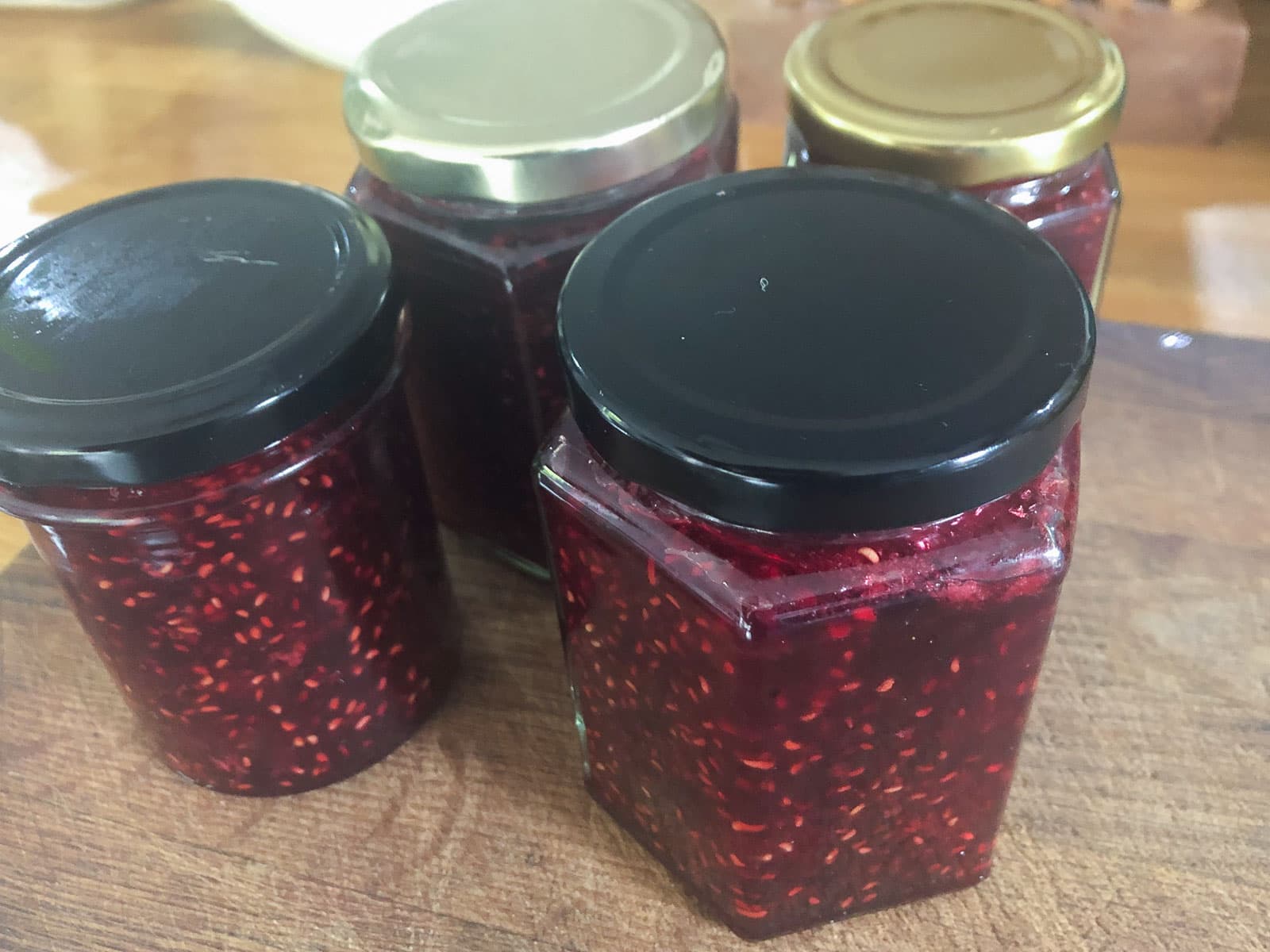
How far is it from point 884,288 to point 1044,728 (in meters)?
0.23

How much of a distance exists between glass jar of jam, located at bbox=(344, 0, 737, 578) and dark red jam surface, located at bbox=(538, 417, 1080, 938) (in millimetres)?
112

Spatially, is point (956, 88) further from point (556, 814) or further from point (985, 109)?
point (556, 814)

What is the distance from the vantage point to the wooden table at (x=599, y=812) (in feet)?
1.35

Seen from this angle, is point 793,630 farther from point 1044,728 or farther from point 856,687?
point 1044,728

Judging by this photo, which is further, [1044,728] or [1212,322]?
[1212,322]

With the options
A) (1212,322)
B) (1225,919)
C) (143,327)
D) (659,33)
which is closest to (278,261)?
(143,327)

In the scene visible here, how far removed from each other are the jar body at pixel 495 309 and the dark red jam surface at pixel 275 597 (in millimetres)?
55

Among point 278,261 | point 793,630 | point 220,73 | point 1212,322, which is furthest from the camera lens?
point 220,73

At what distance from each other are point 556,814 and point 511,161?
27 centimetres

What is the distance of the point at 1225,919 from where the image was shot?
40 cm

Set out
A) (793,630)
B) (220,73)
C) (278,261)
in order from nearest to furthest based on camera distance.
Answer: (793,630) < (278,261) < (220,73)

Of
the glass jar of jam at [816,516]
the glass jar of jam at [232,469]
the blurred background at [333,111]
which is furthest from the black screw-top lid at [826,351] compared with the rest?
the blurred background at [333,111]

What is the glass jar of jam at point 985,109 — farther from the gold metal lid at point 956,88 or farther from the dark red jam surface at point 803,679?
the dark red jam surface at point 803,679

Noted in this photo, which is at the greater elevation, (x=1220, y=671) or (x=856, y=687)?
(x=856, y=687)
